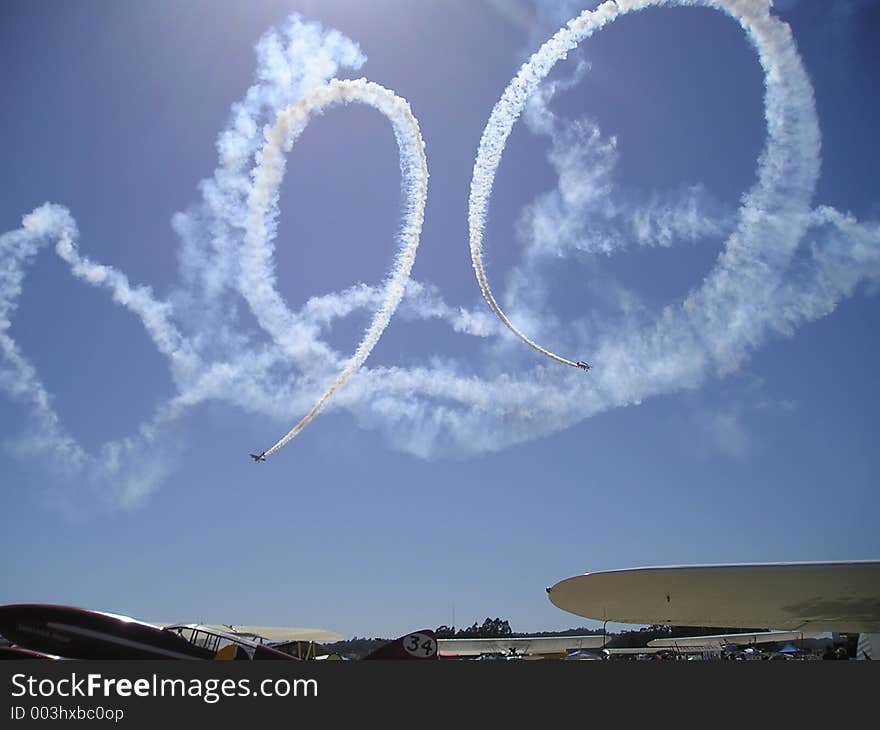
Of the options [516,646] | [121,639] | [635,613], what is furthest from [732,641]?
[121,639]

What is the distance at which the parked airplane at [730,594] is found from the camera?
101ft

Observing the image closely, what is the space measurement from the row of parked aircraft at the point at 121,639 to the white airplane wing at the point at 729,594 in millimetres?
13197

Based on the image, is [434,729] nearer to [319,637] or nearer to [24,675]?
[24,675]

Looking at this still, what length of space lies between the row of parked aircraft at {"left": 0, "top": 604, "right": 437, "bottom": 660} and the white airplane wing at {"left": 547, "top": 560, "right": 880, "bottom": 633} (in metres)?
13.2

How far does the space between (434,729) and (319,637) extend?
37.1 meters

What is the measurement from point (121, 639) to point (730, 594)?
2711 centimetres

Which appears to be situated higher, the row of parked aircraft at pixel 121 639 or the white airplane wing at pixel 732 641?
the row of parked aircraft at pixel 121 639

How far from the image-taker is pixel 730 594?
32438 millimetres

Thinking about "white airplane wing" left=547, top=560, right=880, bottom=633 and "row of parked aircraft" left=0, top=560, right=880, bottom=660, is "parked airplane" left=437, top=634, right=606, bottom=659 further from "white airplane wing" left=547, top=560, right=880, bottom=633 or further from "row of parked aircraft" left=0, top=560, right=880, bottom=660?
"white airplane wing" left=547, top=560, right=880, bottom=633

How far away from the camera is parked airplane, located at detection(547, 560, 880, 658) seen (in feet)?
101

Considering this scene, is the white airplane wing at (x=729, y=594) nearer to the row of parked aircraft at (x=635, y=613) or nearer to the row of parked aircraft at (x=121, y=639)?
the row of parked aircraft at (x=635, y=613)

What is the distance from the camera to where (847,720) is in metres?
10.3

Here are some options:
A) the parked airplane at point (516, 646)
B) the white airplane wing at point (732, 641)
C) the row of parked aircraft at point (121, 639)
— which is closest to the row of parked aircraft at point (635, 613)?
the row of parked aircraft at point (121, 639)

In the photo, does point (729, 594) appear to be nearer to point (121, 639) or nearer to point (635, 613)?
point (635, 613)
